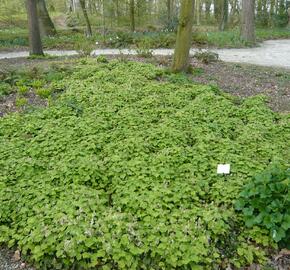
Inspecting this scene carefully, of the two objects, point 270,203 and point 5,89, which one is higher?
point 5,89

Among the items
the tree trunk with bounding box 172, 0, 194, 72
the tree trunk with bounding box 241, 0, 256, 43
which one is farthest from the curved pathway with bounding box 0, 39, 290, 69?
the tree trunk with bounding box 172, 0, 194, 72

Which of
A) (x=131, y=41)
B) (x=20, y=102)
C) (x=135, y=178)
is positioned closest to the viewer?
(x=135, y=178)

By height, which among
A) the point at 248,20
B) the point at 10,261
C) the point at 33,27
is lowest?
the point at 10,261

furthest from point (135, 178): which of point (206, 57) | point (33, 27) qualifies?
point (33, 27)

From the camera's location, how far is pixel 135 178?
4410 mm

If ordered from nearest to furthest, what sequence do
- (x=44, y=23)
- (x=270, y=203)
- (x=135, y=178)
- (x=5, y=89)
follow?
(x=270, y=203) → (x=135, y=178) → (x=5, y=89) → (x=44, y=23)

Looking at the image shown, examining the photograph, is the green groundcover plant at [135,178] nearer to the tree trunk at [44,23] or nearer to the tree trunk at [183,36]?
the tree trunk at [183,36]

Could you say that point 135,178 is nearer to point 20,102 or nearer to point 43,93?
point 20,102

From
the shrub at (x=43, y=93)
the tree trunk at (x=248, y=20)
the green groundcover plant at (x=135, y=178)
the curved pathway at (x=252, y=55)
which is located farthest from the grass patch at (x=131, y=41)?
the green groundcover plant at (x=135, y=178)

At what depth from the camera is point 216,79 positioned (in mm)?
9375

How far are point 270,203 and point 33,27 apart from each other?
36.7 feet

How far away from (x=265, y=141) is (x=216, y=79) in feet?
13.6

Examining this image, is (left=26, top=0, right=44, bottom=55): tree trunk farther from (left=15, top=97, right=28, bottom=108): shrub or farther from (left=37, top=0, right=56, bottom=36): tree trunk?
(left=37, top=0, right=56, bottom=36): tree trunk

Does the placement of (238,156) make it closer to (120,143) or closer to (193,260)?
(120,143)
